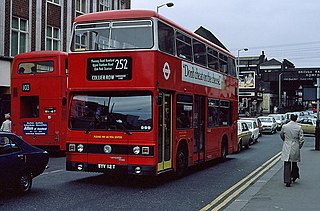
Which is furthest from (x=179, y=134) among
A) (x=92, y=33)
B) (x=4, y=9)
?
(x=4, y=9)

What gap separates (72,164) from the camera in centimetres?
1159

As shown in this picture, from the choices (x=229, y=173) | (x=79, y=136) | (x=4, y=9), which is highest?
(x=4, y=9)

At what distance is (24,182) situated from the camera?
1018 cm

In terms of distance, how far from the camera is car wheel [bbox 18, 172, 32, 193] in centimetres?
1001

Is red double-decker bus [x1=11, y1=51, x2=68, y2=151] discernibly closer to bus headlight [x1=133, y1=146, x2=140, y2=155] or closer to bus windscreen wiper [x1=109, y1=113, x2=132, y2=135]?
bus windscreen wiper [x1=109, y1=113, x2=132, y2=135]

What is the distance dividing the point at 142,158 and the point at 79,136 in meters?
1.72

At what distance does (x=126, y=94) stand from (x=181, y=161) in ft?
9.16

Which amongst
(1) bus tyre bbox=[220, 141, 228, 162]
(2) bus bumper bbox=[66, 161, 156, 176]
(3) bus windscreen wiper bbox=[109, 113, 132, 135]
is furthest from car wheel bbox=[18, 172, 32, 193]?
(1) bus tyre bbox=[220, 141, 228, 162]

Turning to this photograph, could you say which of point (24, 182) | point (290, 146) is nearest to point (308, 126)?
point (290, 146)

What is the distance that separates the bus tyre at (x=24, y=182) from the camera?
10.00 metres

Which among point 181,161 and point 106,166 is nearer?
point 106,166

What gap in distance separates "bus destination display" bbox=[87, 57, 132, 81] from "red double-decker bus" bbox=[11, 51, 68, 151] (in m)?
7.73

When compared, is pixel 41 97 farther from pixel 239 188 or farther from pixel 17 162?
pixel 239 188

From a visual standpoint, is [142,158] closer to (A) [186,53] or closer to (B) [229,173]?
(A) [186,53]
